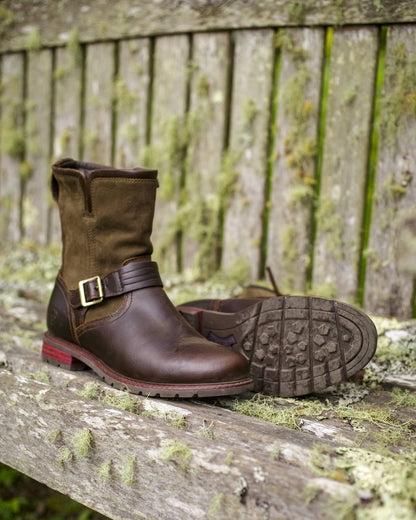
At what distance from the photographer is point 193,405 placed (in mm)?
1438

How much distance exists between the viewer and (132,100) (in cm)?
281

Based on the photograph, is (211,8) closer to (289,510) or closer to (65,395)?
(65,395)

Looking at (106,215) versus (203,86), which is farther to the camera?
(203,86)

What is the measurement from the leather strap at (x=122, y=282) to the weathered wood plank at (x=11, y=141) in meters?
1.85

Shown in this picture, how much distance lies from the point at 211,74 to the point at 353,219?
0.97 metres

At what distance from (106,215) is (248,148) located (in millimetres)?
1137

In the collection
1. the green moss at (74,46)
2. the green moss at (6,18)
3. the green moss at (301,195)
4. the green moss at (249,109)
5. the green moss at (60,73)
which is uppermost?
the green moss at (6,18)

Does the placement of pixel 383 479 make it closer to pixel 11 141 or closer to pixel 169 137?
pixel 169 137

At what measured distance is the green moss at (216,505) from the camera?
3.51ft

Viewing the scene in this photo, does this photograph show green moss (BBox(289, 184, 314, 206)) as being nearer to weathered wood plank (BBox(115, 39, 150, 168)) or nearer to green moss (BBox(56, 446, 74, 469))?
weathered wood plank (BBox(115, 39, 150, 168))

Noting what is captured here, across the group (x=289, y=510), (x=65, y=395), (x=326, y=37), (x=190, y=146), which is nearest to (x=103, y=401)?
(x=65, y=395)

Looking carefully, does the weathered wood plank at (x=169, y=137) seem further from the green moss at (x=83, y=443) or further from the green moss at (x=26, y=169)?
the green moss at (x=83, y=443)

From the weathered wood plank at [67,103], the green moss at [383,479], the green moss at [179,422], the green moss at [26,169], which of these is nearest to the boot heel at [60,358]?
the green moss at [179,422]

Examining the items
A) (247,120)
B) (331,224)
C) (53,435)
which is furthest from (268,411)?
(247,120)
